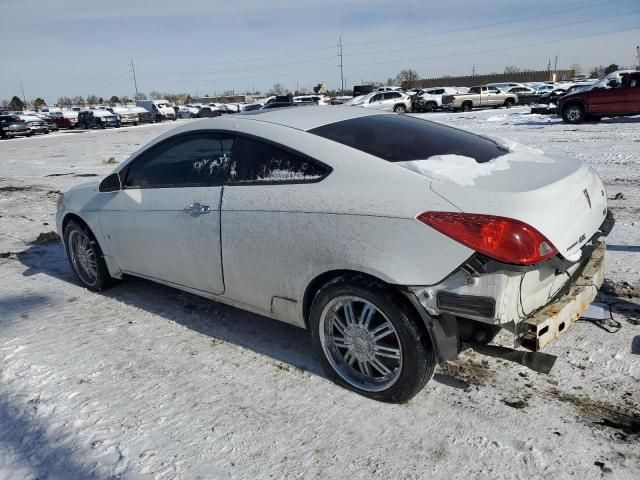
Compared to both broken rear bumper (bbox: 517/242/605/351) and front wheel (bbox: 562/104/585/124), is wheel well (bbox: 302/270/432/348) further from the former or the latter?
front wheel (bbox: 562/104/585/124)

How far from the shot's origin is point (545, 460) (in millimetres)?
2318

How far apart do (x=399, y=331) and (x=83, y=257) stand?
3.35 meters

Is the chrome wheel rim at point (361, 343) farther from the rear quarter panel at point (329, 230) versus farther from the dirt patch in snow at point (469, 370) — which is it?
the dirt patch in snow at point (469, 370)

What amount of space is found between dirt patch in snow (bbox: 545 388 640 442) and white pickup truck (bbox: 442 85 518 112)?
3225 centimetres

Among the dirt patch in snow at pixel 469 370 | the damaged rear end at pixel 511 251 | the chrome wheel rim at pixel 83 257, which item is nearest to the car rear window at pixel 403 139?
the damaged rear end at pixel 511 251

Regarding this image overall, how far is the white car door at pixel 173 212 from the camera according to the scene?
3414 millimetres

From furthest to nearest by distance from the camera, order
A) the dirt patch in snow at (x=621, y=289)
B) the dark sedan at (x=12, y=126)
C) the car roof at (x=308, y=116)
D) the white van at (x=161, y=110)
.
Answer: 1. the white van at (x=161, y=110)
2. the dark sedan at (x=12, y=126)
3. the dirt patch in snow at (x=621, y=289)
4. the car roof at (x=308, y=116)

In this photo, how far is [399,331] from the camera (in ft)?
8.52

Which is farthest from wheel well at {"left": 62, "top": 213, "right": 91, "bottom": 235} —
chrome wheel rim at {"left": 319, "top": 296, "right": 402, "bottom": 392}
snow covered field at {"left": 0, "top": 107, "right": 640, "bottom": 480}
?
chrome wheel rim at {"left": 319, "top": 296, "right": 402, "bottom": 392}

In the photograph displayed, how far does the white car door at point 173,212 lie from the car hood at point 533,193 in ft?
4.80

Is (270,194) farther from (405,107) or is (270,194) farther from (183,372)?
(405,107)

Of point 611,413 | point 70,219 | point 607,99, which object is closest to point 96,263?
point 70,219

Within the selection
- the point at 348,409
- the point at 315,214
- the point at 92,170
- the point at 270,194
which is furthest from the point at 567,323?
the point at 92,170

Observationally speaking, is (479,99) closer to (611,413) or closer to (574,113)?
(574,113)
